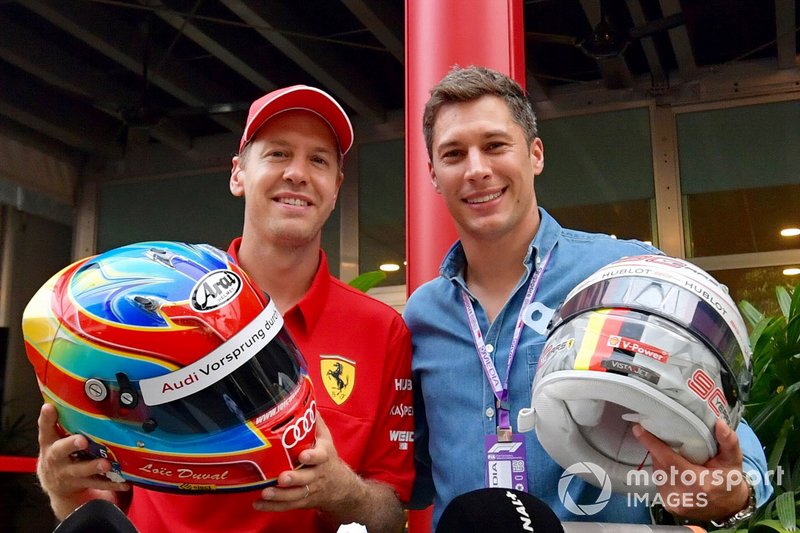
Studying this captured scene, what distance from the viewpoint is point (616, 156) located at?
21.2 feet

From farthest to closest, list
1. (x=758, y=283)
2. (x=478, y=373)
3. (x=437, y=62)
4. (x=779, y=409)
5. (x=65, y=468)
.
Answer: (x=758, y=283)
(x=437, y=62)
(x=779, y=409)
(x=478, y=373)
(x=65, y=468)

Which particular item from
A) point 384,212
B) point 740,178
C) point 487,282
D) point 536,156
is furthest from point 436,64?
point 384,212

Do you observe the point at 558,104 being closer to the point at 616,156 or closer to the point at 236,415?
the point at 616,156

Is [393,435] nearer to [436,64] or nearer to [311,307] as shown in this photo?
[311,307]

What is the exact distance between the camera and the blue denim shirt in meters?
1.75

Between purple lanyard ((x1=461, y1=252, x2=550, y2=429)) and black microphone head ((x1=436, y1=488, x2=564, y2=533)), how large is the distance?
59cm

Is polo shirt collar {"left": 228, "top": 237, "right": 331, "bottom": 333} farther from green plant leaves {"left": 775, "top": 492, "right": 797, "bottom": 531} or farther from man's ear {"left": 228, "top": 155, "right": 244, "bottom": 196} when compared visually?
green plant leaves {"left": 775, "top": 492, "right": 797, "bottom": 531}

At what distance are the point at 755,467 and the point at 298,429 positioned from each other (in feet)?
2.51

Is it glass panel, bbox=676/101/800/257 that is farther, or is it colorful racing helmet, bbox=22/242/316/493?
glass panel, bbox=676/101/800/257

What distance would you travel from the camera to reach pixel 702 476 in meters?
1.35

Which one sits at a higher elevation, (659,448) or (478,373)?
(478,373)

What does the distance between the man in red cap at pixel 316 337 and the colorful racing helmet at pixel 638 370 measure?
0.43 meters

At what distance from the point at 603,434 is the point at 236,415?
593 millimetres

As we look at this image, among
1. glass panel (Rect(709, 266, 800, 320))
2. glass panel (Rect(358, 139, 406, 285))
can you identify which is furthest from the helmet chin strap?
glass panel (Rect(358, 139, 406, 285))
